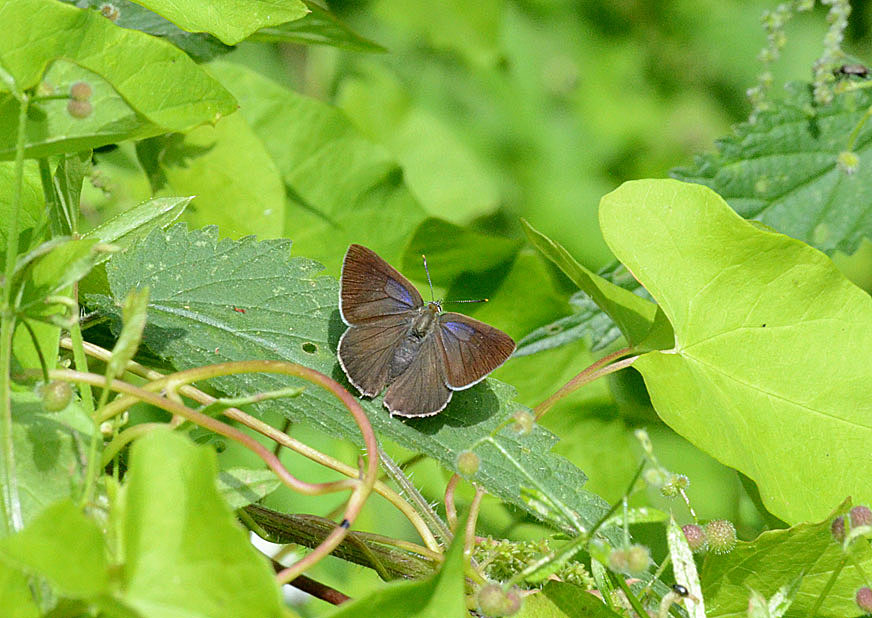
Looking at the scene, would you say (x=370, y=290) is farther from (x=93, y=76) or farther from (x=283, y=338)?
(x=93, y=76)

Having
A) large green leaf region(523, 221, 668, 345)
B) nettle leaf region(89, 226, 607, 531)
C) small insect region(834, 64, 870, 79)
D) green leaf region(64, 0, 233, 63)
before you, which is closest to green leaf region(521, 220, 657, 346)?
large green leaf region(523, 221, 668, 345)

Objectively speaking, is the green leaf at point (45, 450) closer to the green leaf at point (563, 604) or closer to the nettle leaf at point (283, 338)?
the nettle leaf at point (283, 338)

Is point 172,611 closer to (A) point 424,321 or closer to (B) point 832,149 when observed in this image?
(A) point 424,321

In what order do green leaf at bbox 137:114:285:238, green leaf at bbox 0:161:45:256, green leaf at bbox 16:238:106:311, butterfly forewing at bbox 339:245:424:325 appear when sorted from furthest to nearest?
green leaf at bbox 137:114:285:238, butterfly forewing at bbox 339:245:424:325, green leaf at bbox 0:161:45:256, green leaf at bbox 16:238:106:311

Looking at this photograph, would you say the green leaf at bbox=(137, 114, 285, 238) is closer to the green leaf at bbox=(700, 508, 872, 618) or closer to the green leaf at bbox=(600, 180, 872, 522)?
the green leaf at bbox=(600, 180, 872, 522)

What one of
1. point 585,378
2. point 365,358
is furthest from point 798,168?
point 365,358

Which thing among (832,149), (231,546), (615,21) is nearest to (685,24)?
(615,21)
